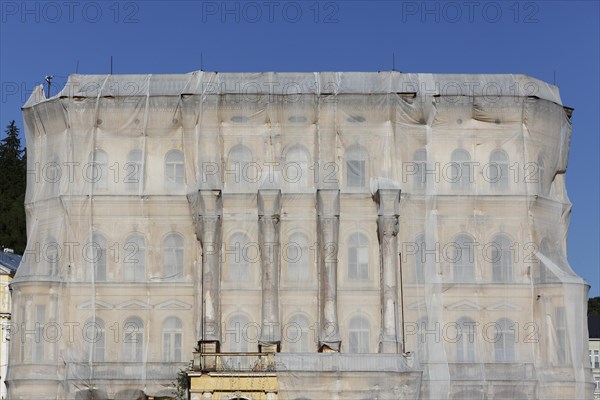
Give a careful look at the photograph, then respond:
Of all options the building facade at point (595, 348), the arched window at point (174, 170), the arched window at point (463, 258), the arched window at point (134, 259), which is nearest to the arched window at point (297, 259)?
the arched window at point (174, 170)

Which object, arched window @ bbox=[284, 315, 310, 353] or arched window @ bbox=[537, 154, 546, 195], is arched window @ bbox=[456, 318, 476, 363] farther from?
arched window @ bbox=[537, 154, 546, 195]

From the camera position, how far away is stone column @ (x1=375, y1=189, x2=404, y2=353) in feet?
176

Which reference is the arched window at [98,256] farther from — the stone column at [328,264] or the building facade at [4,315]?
the building facade at [4,315]

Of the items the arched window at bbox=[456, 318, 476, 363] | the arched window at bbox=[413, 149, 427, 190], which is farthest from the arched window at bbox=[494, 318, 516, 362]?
the arched window at bbox=[413, 149, 427, 190]

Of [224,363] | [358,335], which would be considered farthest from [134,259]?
[358,335]

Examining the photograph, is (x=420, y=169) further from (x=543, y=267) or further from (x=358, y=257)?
(x=543, y=267)

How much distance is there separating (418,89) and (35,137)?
66.1ft

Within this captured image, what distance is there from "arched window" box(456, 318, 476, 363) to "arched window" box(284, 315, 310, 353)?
7404 mm

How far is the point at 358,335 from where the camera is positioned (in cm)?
5525

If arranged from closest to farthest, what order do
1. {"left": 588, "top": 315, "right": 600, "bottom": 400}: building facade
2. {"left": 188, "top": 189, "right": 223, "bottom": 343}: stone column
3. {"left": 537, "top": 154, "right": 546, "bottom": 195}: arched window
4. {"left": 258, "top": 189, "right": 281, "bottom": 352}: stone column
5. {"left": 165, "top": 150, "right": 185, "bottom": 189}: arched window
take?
{"left": 258, "top": 189, "right": 281, "bottom": 352}: stone column
{"left": 188, "top": 189, "right": 223, "bottom": 343}: stone column
{"left": 165, "top": 150, "right": 185, "bottom": 189}: arched window
{"left": 537, "top": 154, "right": 546, "bottom": 195}: arched window
{"left": 588, "top": 315, "right": 600, "bottom": 400}: building facade

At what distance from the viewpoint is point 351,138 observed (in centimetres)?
5706

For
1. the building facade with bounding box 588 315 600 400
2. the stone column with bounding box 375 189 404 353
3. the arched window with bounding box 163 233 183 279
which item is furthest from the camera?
the building facade with bounding box 588 315 600 400

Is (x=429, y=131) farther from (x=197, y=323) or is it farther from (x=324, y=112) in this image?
(x=197, y=323)

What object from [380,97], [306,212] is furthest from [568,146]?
[306,212]
